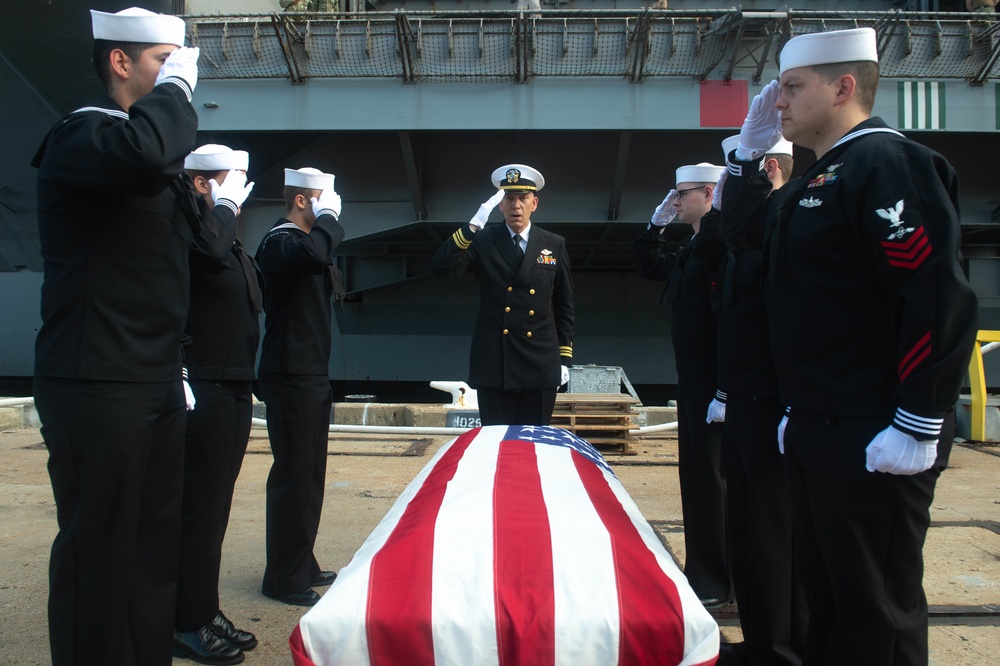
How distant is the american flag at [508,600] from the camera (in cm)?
152

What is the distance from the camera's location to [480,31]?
9.20 meters

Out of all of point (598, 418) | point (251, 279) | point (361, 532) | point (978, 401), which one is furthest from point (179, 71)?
point (978, 401)

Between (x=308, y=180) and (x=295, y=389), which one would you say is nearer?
(x=295, y=389)

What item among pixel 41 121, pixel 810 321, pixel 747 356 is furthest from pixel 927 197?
pixel 41 121

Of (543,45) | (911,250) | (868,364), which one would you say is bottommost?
(868,364)

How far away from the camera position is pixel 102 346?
5.68 feet

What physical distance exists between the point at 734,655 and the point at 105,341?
201 centimetres

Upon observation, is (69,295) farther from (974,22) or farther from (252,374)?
(974,22)

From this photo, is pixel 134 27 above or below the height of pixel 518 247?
above

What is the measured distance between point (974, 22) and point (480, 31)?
5931 mm

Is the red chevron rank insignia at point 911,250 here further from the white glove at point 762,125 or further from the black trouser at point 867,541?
the white glove at point 762,125

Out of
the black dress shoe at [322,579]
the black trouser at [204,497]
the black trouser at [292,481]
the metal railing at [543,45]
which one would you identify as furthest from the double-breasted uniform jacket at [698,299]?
the metal railing at [543,45]

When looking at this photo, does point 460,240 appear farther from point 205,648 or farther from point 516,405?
point 205,648

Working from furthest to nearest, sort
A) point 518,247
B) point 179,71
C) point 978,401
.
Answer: point 978,401 → point 518,247 → point 179,71
